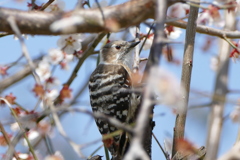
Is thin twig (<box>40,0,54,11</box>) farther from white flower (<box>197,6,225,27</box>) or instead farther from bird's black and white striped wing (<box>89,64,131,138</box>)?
white flower (<box>197,6,225,27</box>)

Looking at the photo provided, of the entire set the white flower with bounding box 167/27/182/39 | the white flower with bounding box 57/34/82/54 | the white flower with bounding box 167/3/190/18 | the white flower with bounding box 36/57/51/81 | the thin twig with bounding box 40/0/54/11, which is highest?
the thin twig with bounding box 40/0/54/11

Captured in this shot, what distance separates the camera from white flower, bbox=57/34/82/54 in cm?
449

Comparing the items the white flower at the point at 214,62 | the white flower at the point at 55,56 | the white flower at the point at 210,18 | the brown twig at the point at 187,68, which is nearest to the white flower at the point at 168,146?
the brown twig at the point at 187,68

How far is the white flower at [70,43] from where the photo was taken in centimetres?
449

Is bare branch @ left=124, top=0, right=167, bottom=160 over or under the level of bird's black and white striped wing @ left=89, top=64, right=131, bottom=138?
over

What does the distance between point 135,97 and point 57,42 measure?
3.03 feet

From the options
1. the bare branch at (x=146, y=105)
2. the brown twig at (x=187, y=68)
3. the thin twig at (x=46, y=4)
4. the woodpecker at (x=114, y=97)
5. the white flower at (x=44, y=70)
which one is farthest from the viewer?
the white flower at (x=44, y=70)

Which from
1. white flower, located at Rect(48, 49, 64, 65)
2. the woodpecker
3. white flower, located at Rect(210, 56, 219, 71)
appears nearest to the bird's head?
the woodpecker

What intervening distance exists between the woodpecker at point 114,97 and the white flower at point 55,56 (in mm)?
495

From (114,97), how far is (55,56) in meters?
0.72

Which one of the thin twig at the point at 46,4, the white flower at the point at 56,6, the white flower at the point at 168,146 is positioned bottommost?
the white flower at the point at 168,146

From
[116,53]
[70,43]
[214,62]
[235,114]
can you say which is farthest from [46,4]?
[214,62]

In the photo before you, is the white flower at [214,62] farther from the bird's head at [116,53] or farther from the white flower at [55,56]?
the white flower at [55,56]

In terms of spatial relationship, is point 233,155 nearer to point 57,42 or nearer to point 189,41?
point 189,41
